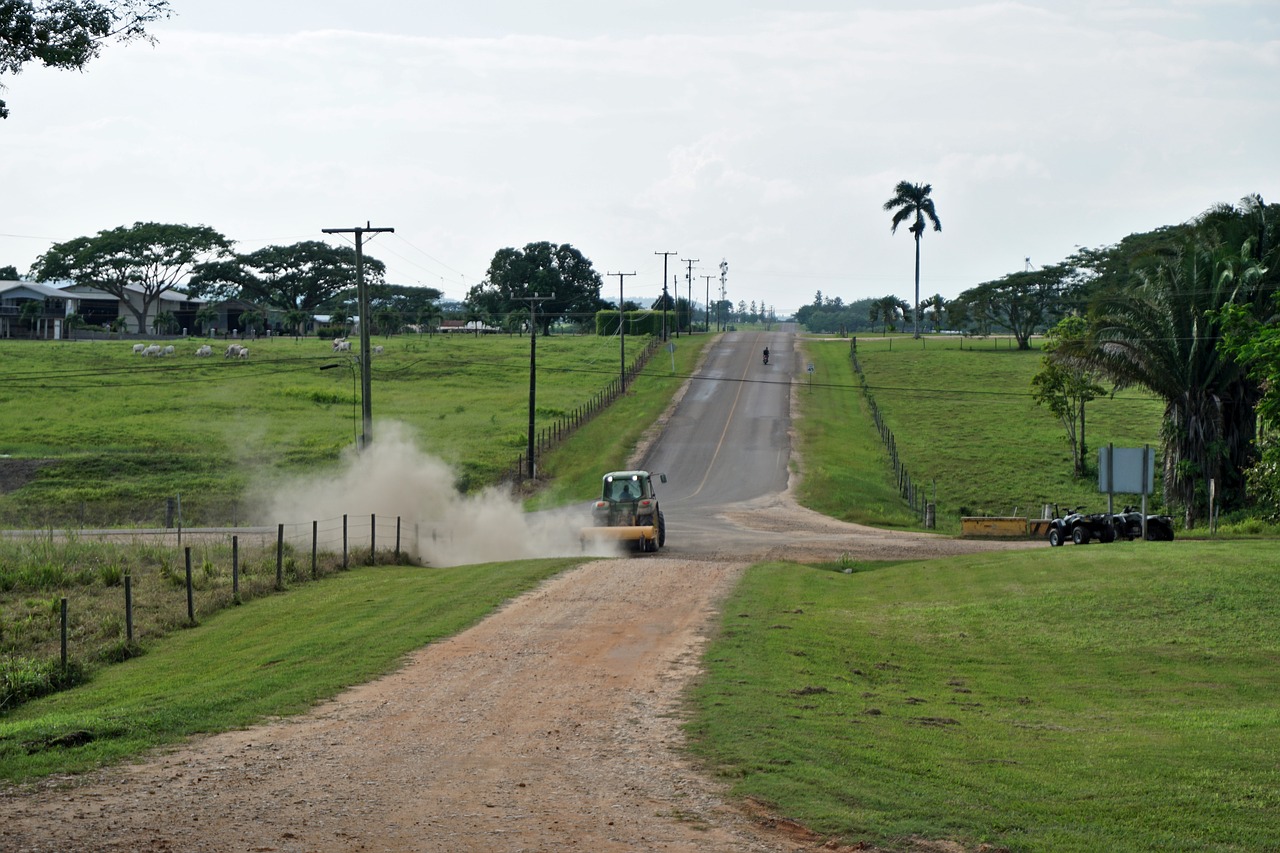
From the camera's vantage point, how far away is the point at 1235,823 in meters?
9.56

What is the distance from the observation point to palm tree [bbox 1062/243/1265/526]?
41.5 meters

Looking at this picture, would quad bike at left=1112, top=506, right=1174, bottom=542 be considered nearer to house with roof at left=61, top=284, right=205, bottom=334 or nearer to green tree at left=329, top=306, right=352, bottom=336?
green tree at left=329, top=306, right=352, bottom=336

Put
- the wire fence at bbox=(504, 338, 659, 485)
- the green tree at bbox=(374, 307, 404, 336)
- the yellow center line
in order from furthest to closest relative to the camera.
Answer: the green tree at bbox=(374, 307, 404, 336) → the wire fence at bbox=(504, 338, 659, 485) → the yellow center line

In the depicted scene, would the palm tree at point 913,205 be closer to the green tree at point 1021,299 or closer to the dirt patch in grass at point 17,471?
the green tree at point 1021,299

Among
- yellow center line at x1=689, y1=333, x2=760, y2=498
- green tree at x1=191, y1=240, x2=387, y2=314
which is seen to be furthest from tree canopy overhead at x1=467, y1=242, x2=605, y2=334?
yellow center line at x1=689, y1=333, x2=760, y2=498

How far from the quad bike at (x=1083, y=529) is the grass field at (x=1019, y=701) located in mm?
6922

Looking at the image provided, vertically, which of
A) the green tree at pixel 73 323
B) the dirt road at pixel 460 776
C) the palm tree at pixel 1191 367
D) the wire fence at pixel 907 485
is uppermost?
the green tree at pixel 73 323

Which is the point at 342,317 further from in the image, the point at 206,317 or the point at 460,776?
the point at 460,776

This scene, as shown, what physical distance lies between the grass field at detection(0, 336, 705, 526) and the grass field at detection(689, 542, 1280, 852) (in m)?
38.5

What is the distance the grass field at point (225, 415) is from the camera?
5744 centimetres

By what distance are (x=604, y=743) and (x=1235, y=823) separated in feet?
19.2

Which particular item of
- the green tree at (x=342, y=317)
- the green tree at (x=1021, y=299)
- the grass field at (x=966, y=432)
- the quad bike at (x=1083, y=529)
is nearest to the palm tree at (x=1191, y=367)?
the grass field at (x=966, y=432)

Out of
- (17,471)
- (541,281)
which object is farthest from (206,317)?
(17,471)

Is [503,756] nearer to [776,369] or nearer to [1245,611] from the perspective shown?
[1245,611]
